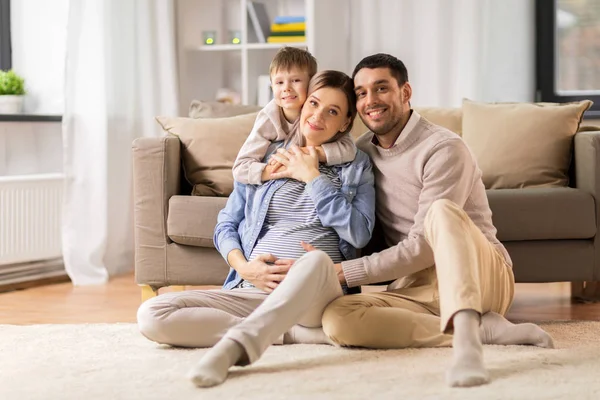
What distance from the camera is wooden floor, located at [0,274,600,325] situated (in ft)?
11.1

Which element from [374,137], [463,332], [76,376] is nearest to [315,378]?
[463,332]

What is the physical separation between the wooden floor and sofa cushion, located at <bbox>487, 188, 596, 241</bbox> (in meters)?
0.29

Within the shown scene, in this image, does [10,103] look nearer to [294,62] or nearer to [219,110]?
[219,110]

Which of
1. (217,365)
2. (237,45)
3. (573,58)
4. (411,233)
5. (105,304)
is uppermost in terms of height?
(237,45)

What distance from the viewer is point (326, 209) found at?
256 centimetres

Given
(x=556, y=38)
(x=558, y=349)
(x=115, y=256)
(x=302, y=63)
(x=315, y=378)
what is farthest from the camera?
(x=556, y=38)

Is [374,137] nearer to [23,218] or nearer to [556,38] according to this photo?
[23,218]

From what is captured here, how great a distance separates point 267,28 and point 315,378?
3.29 m

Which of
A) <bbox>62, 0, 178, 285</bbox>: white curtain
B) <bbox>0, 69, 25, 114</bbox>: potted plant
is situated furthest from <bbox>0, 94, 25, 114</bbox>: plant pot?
<bbox>62, 0, 178, 285</bbox>: white curtain

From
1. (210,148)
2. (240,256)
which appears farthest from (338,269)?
(210,148)

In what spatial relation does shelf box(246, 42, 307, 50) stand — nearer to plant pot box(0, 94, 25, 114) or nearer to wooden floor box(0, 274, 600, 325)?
plant pot box(0, 94, 25, 114)

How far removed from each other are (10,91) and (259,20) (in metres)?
1.38

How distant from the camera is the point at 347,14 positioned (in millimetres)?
5051

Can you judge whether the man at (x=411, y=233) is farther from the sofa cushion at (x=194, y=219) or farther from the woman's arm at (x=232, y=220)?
the sofa cushion at (x=194, y=219)
